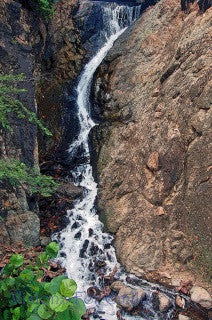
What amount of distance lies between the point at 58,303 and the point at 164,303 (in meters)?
6.82

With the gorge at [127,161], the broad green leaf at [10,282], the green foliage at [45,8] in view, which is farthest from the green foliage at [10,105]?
the green foliage at [45,8]

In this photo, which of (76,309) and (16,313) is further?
(16,313)

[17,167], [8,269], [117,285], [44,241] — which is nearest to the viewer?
[8,269]

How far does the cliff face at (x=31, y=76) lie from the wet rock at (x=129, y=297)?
2.84 metres

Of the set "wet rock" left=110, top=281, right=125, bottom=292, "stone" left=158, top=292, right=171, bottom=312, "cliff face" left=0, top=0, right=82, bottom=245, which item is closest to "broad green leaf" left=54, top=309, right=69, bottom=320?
"cliff face" left=0, top=0, right=82, bottom=245

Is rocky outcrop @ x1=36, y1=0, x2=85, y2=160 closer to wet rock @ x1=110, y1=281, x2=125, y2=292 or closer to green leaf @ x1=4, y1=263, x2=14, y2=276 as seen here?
wet rock @ x1=110, y1=281, x2=125, y2=292

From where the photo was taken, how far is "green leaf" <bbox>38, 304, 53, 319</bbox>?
1.30 m

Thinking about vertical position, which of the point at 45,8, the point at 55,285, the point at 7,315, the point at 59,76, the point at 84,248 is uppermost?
the point at 45,8

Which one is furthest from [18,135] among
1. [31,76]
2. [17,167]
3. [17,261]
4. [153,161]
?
[17,261]

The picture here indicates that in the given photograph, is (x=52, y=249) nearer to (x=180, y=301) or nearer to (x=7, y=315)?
(x=7, y=315)

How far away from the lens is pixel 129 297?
7.30m

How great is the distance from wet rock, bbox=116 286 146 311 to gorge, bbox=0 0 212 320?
26mm

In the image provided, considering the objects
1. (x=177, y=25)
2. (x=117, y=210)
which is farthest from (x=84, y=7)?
(x=117, y=210)

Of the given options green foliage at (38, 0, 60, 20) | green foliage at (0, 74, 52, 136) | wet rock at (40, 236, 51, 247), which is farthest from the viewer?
green foliage at (38, 0, 60, 20)
